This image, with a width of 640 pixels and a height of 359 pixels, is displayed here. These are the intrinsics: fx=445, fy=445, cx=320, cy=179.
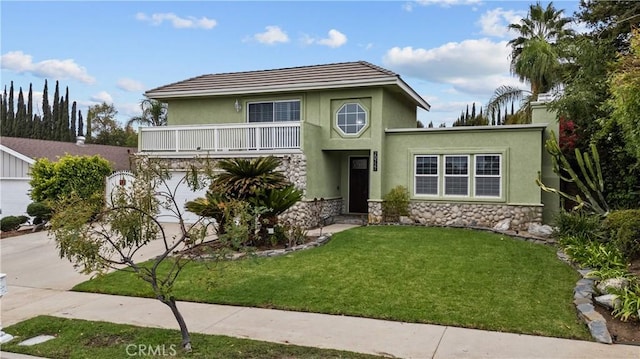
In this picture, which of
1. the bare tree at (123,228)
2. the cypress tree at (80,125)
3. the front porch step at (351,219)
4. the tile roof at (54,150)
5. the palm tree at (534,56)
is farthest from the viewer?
the cypress tree at (80,125)

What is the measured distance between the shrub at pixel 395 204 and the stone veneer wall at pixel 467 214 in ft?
0.60

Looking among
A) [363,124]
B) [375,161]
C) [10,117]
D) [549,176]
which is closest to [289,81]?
[363,124]

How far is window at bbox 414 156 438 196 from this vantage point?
1580 centimetres

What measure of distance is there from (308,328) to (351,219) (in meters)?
11.5

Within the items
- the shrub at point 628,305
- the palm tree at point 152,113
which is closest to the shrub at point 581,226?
the shrub at point 628,305

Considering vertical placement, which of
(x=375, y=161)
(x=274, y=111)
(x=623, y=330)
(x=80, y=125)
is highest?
(x=80, y=125)

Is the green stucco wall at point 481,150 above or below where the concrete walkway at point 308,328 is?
above

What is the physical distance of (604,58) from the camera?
13.6 m

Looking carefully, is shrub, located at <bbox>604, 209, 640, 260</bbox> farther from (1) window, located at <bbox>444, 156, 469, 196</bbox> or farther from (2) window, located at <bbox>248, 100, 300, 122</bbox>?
(2) window, located at <bbox>248, 100, 300, 122</bbox>

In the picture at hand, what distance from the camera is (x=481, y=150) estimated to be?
1514 centimetres

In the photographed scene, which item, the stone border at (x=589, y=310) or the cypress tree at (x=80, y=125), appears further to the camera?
the cypress tree at (x=80, y=125)

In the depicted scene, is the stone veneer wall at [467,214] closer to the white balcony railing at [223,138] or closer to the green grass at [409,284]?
the green grass at [409,284]

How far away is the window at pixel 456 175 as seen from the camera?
15383 millimetres

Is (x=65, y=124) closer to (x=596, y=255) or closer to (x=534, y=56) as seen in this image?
(x=534, y=56)
